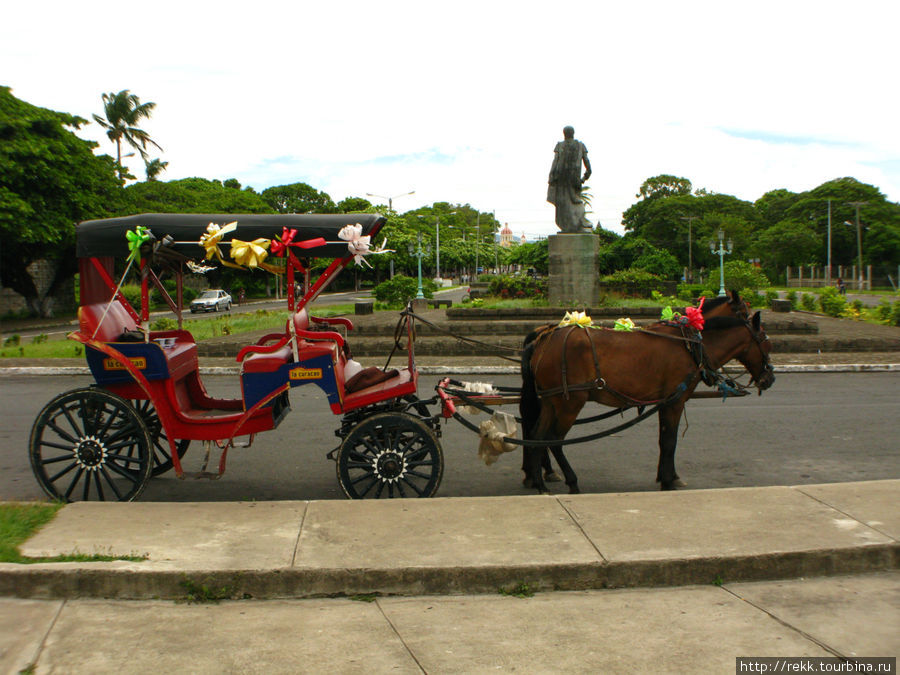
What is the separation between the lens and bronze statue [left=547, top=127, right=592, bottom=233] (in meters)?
21.6

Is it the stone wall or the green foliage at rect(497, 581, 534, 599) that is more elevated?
the stone wall

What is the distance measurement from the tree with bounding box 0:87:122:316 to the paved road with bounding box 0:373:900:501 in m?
24.7

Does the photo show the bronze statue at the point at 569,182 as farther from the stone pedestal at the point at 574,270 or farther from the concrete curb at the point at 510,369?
the concrete curb at the point at 510,369

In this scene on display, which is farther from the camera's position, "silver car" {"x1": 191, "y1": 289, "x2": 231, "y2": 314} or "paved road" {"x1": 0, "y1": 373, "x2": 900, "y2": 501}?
"silver car" {"x1": 191, "y1": 289, "x2": 231, "y2": 314}

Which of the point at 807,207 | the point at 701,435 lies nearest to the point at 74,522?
the point at 701,435

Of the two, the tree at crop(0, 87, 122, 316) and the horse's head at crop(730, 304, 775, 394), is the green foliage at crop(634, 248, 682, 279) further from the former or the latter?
the horse's head at crop(730, 304, 775, 394)

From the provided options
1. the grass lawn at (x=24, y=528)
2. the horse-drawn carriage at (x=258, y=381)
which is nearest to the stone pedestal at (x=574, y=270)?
the horse-drawn carriage at (x=258, y=381)

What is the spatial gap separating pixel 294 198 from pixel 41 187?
1831 inches

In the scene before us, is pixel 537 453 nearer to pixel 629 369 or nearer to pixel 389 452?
pixel 629 369

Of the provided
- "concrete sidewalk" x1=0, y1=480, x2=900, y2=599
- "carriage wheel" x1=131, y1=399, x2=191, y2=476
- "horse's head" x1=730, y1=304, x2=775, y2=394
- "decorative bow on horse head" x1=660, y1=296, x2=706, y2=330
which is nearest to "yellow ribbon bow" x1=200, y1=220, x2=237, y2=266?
"carriage wheel" x1=131, y1=399, x2=191, y2=476

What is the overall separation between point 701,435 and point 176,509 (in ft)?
19.7

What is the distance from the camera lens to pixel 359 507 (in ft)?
18.3

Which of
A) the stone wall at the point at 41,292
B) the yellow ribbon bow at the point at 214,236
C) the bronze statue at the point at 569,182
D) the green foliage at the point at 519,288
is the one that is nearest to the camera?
the yellow ribbon bow at the point at 214,236

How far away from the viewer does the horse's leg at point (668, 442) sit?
6324mm
